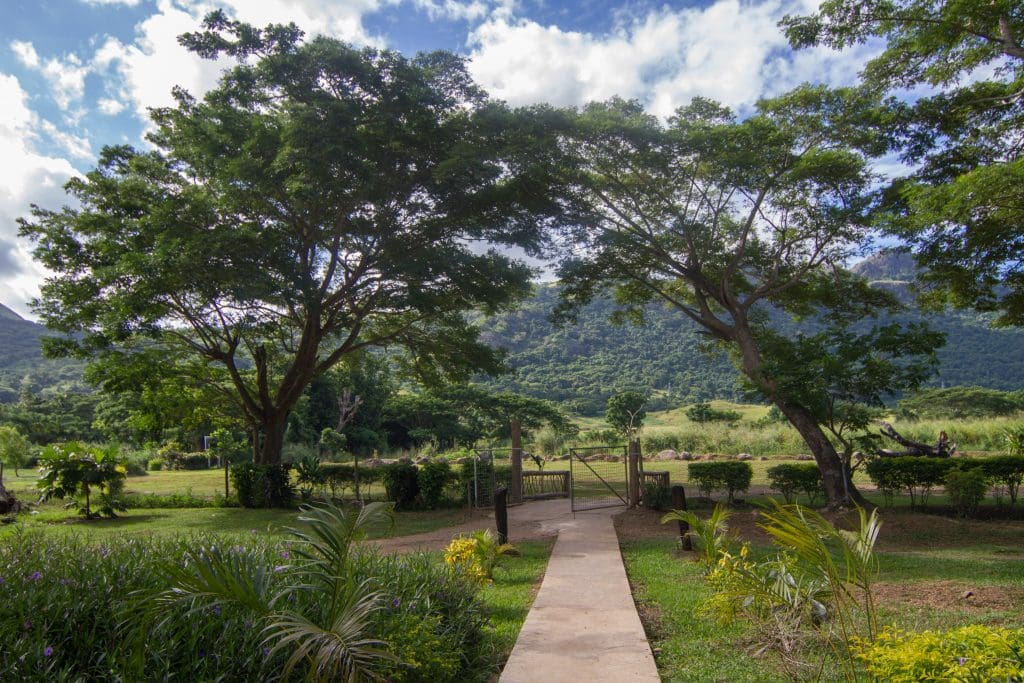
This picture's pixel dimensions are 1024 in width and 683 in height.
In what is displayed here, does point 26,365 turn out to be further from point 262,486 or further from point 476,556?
point 476,556

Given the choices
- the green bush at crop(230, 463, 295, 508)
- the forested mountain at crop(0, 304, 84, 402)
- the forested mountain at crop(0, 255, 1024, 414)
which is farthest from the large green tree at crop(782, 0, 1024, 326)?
the forested mountain at crop(0, 304, 84, 402)

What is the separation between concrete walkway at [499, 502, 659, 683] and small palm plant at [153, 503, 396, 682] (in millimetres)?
1438

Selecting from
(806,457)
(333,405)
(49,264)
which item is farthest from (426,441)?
(49,264)

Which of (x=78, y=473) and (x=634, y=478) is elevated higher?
(x=78, y=473)

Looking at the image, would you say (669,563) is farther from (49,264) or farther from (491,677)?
(49,264)

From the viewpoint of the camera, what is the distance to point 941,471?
40.3 feet

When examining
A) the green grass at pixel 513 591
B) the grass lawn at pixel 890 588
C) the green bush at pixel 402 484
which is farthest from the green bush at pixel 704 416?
the green grass at pixel 513 591

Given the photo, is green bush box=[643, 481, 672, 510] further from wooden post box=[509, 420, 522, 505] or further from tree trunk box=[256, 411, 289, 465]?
tree trunk box=[256, 411, 289, 465]

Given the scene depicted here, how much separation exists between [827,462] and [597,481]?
10.2m

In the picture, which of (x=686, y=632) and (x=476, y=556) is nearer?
(x=686, y=632)

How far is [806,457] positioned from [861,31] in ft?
55.5

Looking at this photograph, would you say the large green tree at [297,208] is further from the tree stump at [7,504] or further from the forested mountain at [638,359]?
the forested mountain at [638,359]

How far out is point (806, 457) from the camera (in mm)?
23641

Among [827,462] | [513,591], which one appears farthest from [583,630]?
[827,462]
